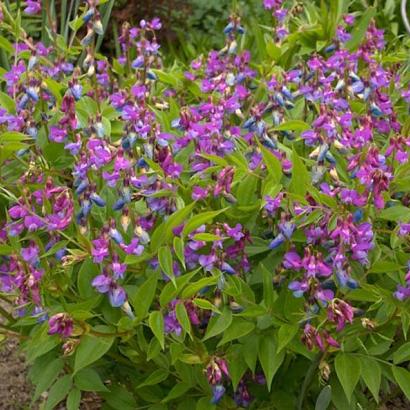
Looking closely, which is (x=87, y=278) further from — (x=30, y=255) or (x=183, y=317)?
(x=183, y=317)

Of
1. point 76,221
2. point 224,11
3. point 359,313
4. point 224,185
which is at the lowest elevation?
point 224,11

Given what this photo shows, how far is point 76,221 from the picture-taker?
6.49 feet

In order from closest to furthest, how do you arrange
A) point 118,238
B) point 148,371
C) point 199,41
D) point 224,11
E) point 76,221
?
point 118,238 → point 76,221 → point 148,371 → point 199,41 → point 224,11

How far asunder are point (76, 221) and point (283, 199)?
495mm

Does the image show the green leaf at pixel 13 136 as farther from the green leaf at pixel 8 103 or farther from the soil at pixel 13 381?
the soil at pixel 13 381

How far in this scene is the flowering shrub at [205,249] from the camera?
1835mm

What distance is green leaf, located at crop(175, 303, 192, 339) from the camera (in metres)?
1.79

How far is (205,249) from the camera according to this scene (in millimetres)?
1993

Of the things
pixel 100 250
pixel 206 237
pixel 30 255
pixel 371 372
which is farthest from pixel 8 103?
pixel 371 372

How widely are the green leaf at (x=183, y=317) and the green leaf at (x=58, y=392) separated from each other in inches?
16.6

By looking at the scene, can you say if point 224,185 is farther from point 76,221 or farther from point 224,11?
point 224,11

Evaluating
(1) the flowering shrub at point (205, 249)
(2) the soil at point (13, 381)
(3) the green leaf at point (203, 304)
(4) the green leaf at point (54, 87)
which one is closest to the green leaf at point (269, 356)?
(1) the flowering shrub at point (205, 249)

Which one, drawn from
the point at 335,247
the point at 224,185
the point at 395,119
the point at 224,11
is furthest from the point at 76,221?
the point at 224,11

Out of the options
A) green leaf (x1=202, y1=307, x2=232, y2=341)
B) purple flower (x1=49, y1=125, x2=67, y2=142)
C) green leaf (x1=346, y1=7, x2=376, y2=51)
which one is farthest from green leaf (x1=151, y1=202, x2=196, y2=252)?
green leaf (x1=346, y1=7, x2=376, y2=51)
